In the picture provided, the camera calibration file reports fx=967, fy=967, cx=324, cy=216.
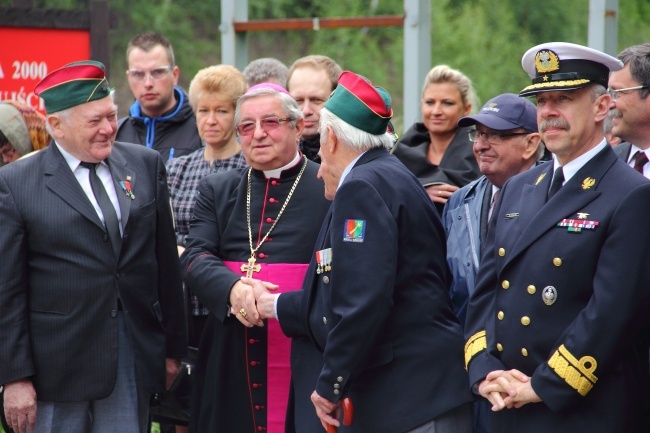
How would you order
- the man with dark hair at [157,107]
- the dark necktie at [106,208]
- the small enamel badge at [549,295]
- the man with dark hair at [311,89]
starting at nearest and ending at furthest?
the small enamel badge at [549,295] → the dark necktie at [106,208] → the man with dark hair at [311,89] → the man with dark hair at [157,107]

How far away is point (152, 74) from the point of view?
6527mm

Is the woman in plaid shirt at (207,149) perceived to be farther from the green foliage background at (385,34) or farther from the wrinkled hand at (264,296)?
the green foliage background at (385,34)

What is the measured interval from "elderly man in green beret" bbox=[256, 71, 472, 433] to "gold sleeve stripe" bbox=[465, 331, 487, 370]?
0.17 m

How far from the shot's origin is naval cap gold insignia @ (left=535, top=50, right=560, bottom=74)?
140 inches

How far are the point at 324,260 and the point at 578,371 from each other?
1123mm

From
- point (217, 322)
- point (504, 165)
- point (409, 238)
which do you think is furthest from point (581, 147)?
point (217, 322)

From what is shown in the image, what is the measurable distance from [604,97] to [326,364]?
1.43 meters

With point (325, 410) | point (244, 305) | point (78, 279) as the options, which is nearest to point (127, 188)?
point (78, 279)

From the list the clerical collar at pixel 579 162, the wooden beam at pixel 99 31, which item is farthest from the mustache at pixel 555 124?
the wooden beam at pixel 99 31

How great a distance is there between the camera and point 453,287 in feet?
14.5

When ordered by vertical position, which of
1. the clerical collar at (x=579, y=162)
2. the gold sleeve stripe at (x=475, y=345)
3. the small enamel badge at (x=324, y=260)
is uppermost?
the clerical collar at (x=579, y=162)

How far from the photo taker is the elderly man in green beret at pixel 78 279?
434cm

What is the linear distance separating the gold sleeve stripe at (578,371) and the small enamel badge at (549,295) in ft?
A: 0.57

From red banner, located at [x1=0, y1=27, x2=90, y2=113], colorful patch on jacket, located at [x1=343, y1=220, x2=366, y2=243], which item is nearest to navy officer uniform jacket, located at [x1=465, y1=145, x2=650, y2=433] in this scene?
colorful patch on jacket, located at [x1=343, y1=220, x2=366, y2=243]
